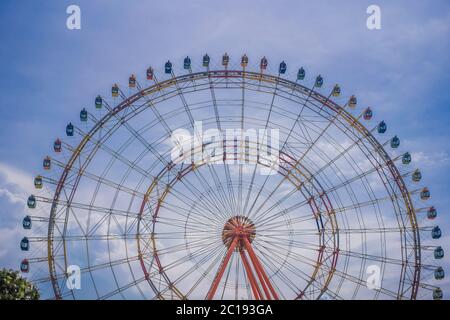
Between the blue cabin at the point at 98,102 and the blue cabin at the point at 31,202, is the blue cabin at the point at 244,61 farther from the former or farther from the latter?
the blue cabin at the point at 31,202

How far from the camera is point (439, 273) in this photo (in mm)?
31609

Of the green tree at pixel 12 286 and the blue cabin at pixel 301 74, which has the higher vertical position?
the blue cabin at pixel 301 74

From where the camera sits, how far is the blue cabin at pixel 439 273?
31.5 meters

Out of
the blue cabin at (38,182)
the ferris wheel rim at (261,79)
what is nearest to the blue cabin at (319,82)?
the ferris wheel rim at (261,79)

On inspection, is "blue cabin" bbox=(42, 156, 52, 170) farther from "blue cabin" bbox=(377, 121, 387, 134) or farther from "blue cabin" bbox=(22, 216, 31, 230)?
"blue cabin" bbox=(377, 121, 387, 134)

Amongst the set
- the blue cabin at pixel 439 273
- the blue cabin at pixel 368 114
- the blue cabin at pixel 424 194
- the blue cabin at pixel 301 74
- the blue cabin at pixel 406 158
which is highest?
the blue cabin at pixel 301 74

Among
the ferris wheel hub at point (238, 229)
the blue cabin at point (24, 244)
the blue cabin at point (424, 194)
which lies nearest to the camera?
the ferris wheel hub at point (238, 229)

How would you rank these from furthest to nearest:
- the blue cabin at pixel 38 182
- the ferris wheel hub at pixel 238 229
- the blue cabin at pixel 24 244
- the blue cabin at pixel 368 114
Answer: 1. the blue cabin at pixel 368 114
2. the blue cabin at pixel 38 182
3. the blue cabin at pixel 24 244
4. the ferris wheel hub at pixel 238 229

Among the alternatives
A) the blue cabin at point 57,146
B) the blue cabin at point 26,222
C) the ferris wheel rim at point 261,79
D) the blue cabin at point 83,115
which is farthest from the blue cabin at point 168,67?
the blue cabin at point 26,222

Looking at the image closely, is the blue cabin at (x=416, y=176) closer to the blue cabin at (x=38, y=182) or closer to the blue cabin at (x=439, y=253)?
the blue cabin at (x=439, y=253)

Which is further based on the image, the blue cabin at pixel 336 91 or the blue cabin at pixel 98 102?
the blue cabin at pixel 336 91
